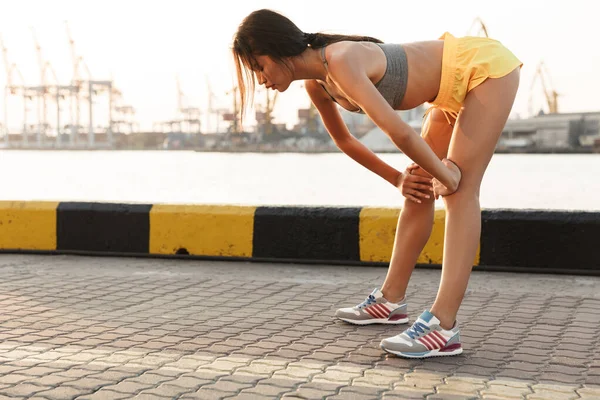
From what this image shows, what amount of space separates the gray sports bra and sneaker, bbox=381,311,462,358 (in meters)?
0.82

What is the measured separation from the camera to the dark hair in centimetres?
323

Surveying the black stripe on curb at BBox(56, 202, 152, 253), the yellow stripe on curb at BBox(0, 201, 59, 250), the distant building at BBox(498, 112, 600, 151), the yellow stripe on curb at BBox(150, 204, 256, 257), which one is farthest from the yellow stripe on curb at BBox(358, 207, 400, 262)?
the distant building at BBox(498, 112, 600, 151)

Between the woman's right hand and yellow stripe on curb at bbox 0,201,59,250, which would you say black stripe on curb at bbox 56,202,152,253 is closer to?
yellow stripe on curb at bbox 0,201,59,250

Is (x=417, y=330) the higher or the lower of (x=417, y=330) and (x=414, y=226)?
the lower

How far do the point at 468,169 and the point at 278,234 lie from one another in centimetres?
A: 267

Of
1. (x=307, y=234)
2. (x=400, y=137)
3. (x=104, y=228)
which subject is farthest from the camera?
(x=104, y=228)

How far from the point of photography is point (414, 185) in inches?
142

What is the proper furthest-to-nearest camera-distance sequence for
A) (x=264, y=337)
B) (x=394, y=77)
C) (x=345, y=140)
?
(x=345, y=140)
(x=264, y=337)
(x=394, y=77)

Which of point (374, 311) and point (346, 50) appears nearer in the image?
point (346, 50)

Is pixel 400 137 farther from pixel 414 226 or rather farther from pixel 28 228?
pixel 28 228

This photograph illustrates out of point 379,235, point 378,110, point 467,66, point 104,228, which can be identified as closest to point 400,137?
point 378,110

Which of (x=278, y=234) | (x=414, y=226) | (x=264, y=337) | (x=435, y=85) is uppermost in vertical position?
(x=435, y=85)

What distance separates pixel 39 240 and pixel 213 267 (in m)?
1.37

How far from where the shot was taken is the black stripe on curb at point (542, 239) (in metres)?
5.37
